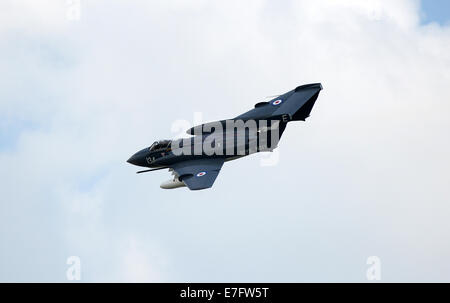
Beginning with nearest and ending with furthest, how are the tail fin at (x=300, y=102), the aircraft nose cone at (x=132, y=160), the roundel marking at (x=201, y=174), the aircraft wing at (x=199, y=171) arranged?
the aircraft wing at (x=199, y=171) < the roundel marking at (x=201, y=174) < the tail fin at (x=300, y=102) < the aircraft nose cone at (x=132, y=160)

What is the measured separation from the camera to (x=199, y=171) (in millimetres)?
56938

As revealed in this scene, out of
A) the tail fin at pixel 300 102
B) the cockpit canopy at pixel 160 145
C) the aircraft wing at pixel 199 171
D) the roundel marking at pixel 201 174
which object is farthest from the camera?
the tail fin at pixel 300 102

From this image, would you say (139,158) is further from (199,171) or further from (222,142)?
(222,142)

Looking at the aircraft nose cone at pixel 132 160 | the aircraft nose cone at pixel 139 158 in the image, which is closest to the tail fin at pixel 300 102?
the aircraft nose cone at pixel 139 158

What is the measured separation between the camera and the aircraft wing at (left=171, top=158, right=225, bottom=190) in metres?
55.6

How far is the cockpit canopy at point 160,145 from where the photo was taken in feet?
200

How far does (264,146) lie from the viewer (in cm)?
5931

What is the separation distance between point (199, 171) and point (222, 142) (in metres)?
3.50

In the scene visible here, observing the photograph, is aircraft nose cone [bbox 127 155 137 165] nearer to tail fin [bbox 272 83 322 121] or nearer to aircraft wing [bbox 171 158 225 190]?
aircraft wing [bbox 171 158 225 190]

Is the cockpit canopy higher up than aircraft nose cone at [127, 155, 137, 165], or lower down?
higher up

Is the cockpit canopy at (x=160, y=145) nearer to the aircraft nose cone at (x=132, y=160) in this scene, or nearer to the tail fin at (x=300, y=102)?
the aircraft nose cone at (x=132, y=160)

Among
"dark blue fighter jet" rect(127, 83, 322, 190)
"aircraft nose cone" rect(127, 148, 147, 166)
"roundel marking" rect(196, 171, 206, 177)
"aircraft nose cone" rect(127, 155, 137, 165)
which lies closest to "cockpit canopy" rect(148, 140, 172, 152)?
"dark blue fighter jet" rect(127, 83, 322, 190)
